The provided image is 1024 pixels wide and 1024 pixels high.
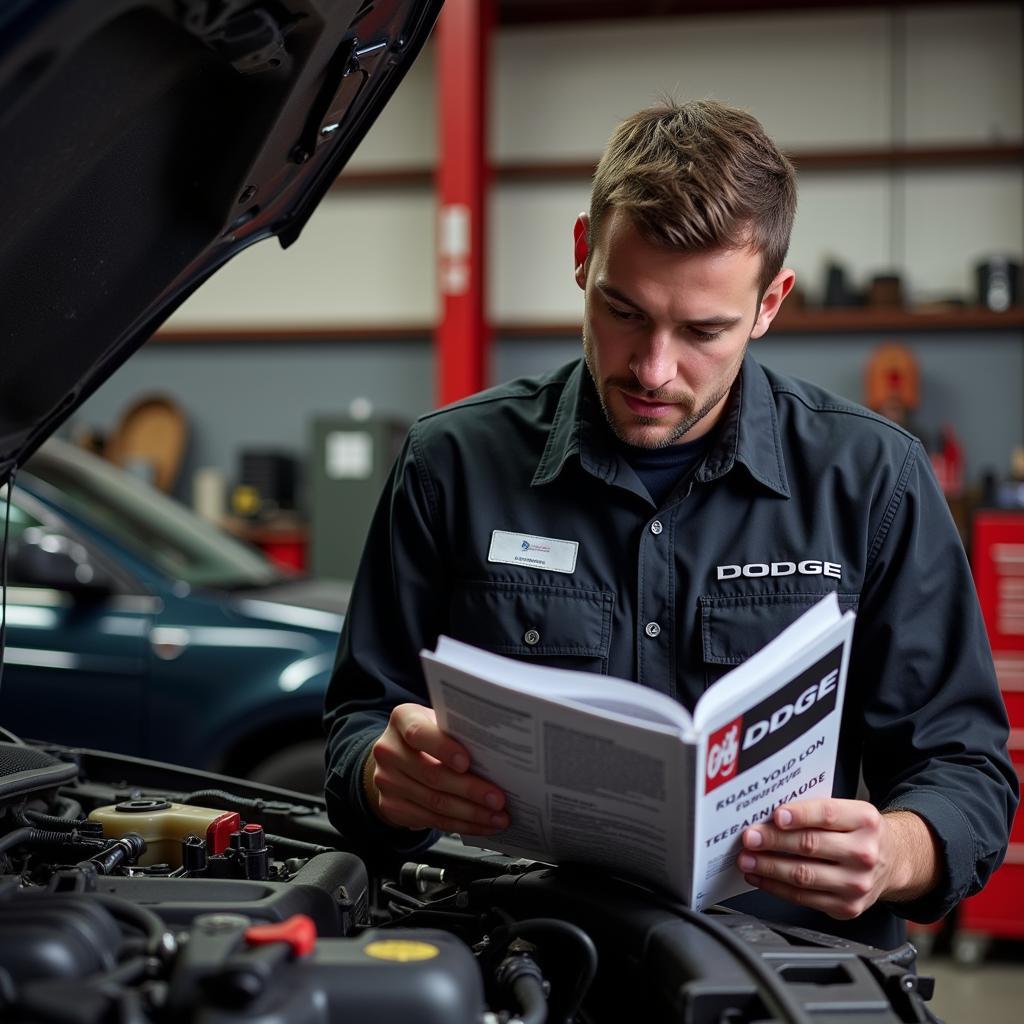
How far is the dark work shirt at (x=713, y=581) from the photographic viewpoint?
1.40m

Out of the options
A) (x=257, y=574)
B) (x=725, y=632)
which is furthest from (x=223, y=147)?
(x=257, y=574)

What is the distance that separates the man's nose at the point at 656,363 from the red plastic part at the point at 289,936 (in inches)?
28.0

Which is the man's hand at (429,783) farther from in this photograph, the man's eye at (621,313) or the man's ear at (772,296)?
the man's ear at (772,296)

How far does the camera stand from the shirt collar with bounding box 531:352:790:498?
1.47m

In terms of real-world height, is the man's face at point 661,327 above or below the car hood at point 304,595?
above

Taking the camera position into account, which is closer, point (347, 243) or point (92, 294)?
point (92, 294)

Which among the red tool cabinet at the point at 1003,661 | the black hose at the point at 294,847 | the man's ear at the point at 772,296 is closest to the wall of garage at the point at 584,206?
the red tool cabinet at the point at 1003,661

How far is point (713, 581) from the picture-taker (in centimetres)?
145

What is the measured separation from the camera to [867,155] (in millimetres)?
5723

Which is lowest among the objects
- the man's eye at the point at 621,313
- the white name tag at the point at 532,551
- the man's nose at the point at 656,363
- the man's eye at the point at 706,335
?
the white name tag at the point at 532,551

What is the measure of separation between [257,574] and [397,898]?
2226mm

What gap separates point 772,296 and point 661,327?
8.8 inches

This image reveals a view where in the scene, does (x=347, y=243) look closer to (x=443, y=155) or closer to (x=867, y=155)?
(x=443, y=155)

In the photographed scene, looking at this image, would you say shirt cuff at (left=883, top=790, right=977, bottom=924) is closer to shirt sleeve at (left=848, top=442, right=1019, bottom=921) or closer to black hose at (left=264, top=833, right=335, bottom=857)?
shirt sleeve at (left=848, top=442, right=1019, bottom=921)
